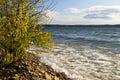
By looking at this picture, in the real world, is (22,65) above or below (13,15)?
below

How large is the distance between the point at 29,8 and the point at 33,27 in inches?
22.5

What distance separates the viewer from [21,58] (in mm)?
8258

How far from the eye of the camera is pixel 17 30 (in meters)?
7.26

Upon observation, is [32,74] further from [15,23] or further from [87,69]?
[87,69]

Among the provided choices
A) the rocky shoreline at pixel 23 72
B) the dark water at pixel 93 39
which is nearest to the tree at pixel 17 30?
the rocky shoreline at pixel 23 72

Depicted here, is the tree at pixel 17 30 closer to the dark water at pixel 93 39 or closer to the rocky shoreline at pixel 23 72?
the rocky shoreline at pixel 23 72

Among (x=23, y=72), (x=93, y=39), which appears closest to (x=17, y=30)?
(x=23, y=72)

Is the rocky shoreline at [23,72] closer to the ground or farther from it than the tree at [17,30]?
closer to the ground

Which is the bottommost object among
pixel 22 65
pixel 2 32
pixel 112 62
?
pixel 112 62

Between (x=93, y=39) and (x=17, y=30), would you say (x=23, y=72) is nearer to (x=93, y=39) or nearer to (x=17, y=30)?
(x=17, y=30)

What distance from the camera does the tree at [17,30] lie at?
7.35 metres

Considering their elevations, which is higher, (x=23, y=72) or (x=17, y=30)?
(x=17, y=30)

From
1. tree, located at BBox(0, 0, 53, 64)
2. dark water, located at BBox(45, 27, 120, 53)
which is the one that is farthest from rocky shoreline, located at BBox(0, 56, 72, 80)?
dark water, located at BBox(45, 27, 120, 53)

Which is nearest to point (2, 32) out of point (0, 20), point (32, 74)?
point (0, 20)
